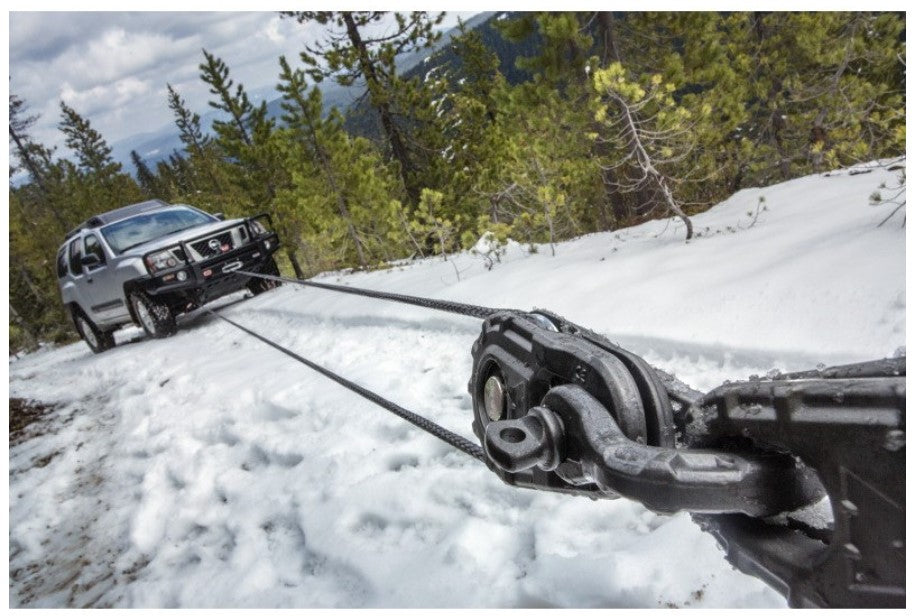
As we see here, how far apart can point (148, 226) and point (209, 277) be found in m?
2.09

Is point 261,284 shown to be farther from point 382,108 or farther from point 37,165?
point 37,165

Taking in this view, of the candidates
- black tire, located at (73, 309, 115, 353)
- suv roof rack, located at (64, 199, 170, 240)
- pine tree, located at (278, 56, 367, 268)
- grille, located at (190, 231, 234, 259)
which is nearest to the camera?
grille, located at (190, 231, 234, 259)

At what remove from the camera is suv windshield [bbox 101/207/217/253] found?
9.37m

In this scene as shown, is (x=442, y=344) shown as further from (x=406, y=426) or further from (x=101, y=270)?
(x=101, y=270)

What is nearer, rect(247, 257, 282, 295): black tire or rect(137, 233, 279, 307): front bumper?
rect(137, 233, 279, 307): front bumper

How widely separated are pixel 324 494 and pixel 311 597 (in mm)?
662

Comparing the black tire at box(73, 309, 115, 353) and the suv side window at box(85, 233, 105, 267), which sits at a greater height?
the suv side window at box(85, 233, 105, 267)

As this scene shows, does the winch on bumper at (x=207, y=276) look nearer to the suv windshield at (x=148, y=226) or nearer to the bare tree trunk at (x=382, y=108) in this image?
the suv windshield at (x=148, y=226)

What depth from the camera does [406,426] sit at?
336cm

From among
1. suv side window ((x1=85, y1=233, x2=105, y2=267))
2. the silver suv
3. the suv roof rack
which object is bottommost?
the silver suv

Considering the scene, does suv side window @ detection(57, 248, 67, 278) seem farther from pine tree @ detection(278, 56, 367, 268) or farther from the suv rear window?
pine tree @ detection(278, 56, 367, 268)

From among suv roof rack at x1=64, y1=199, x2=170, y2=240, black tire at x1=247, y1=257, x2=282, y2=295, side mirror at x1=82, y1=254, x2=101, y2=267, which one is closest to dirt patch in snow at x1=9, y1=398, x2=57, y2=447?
side mirror at x1=82, y1=254, x2=101, y2=267

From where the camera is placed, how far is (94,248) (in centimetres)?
952

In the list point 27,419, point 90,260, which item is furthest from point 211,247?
point 27,419
